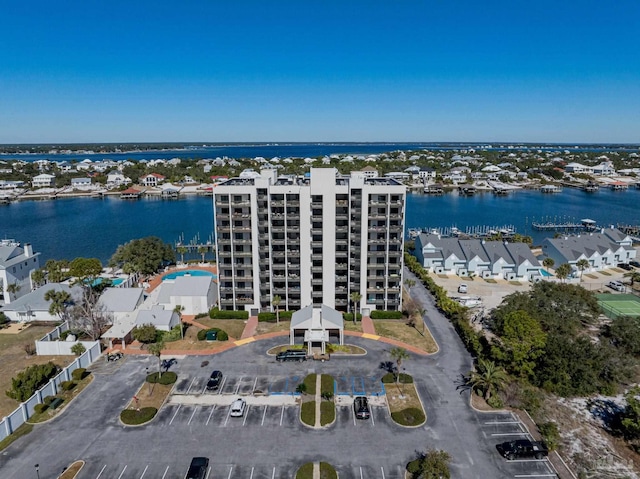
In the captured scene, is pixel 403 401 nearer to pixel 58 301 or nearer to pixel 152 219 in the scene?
pixel 58 301

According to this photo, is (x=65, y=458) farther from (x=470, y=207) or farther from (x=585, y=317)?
(x=470, y=207)

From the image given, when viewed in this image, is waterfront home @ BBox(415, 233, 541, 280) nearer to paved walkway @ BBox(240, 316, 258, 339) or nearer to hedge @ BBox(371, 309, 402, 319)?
hedge @ BBox(371, 309, 402, 319)

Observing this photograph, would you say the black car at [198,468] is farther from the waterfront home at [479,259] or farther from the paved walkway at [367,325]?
the waterfront home at [479,259]

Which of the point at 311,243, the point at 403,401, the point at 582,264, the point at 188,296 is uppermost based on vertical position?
the point at 311,243

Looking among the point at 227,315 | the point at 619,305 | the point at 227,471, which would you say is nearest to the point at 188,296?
the point at 227,315

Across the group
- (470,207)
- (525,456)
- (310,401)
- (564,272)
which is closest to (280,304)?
(310,401)
